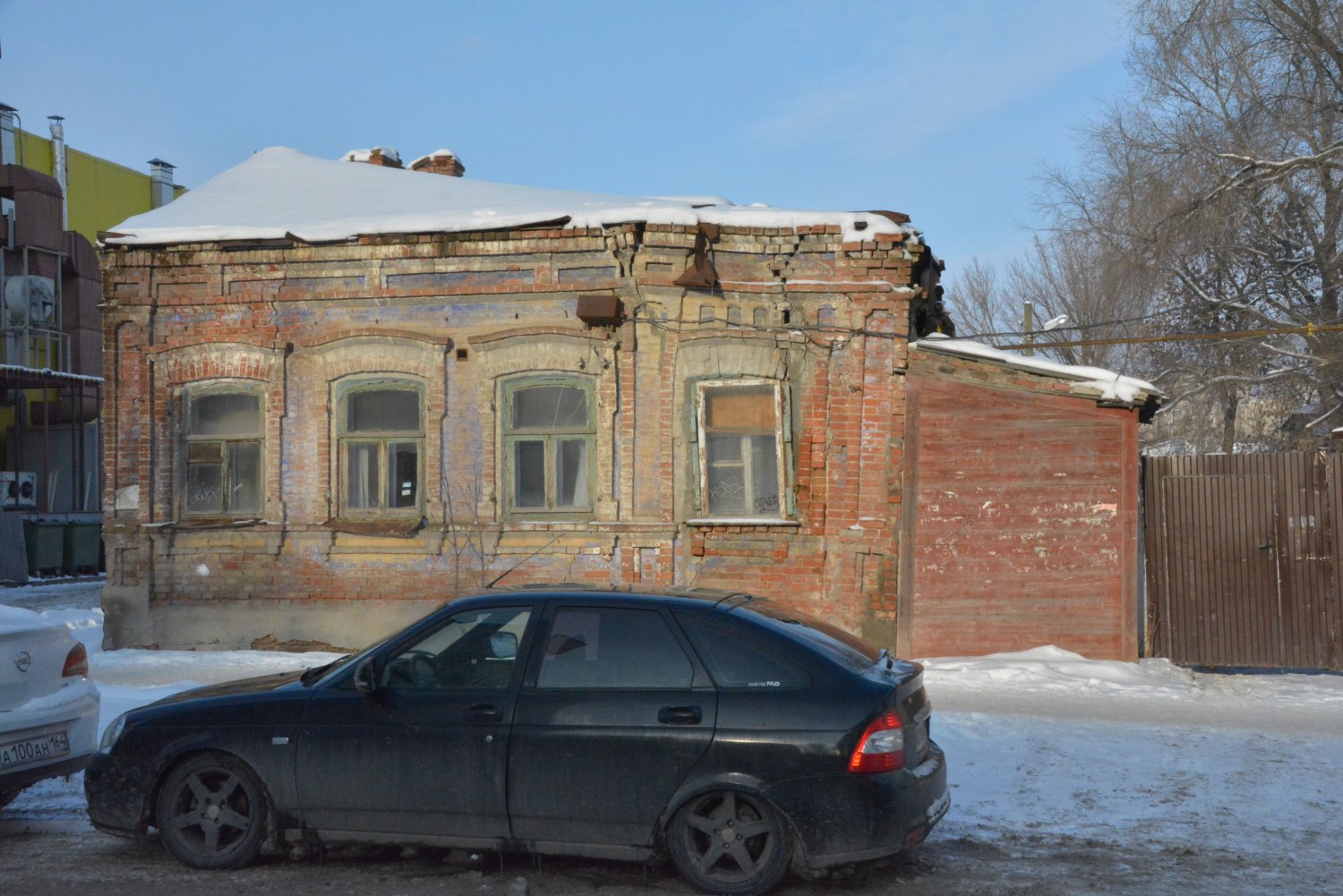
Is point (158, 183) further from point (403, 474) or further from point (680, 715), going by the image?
point (680, 715)

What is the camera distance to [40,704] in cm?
650

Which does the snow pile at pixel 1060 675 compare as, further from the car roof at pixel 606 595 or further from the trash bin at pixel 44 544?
the trash bin at pixel 44 544

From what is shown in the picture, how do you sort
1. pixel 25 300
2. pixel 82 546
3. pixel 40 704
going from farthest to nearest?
pixel 25 300 < pixel 82 546 < pixel 40 704

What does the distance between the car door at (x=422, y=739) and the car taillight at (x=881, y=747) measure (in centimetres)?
165

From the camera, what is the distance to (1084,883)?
5598 millimetres

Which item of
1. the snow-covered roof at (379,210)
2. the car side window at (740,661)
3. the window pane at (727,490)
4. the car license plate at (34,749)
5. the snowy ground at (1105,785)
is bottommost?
the snowy ground at (1105,785)

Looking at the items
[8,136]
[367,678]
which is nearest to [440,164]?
[367,678]

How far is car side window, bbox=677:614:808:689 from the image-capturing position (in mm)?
5477

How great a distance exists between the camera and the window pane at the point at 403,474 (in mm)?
13008

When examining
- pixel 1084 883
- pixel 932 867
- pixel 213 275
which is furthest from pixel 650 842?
pixel 213 275

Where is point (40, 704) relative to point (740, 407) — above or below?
below

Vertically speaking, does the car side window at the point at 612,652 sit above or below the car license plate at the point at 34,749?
above

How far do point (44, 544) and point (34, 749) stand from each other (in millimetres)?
21757

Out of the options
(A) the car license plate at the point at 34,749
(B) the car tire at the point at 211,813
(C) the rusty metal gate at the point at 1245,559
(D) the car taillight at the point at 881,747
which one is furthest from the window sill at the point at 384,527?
(D) the car taillight at the point at 881,747
